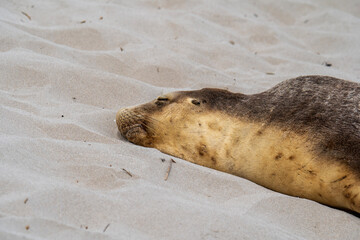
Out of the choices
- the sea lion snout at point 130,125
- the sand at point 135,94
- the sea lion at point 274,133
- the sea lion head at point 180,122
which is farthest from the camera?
the sea lion snout at point 130,125

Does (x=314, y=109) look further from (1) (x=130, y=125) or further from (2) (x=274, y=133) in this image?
(1) (x=130, y=125)

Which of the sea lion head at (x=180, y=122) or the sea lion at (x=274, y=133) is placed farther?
the sea lion head at (x=180, y=122)

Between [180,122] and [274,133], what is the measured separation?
69cm

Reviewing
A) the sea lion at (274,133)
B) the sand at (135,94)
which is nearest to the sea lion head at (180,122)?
the sea lion at (274,133)

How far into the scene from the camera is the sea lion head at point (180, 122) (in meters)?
3.75

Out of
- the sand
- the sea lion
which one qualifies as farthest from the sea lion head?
the sand

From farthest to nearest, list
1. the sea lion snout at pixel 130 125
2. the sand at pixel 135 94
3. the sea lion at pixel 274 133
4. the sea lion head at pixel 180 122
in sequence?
the sea lion snout at pixel 130 125 < the sea lion head at pixel 180 122 < the sea lion at pixel 274 133 < the sand at pixel 135 94

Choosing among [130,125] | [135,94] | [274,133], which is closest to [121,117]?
[130,125]

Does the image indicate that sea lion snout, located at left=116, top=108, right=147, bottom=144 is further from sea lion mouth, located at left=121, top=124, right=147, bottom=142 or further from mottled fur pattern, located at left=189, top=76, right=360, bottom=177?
mottled fur pattern, located at left=189, top=76, right=360, bottom=177

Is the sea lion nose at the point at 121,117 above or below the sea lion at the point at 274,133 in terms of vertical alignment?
below

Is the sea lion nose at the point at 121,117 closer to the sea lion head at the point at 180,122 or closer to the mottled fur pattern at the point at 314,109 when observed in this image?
the sea lion head at the point at 180,122

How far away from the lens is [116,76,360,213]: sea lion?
3279 millimetres

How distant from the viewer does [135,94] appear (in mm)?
4730

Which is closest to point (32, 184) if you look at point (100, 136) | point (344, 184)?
point (100, 136)
